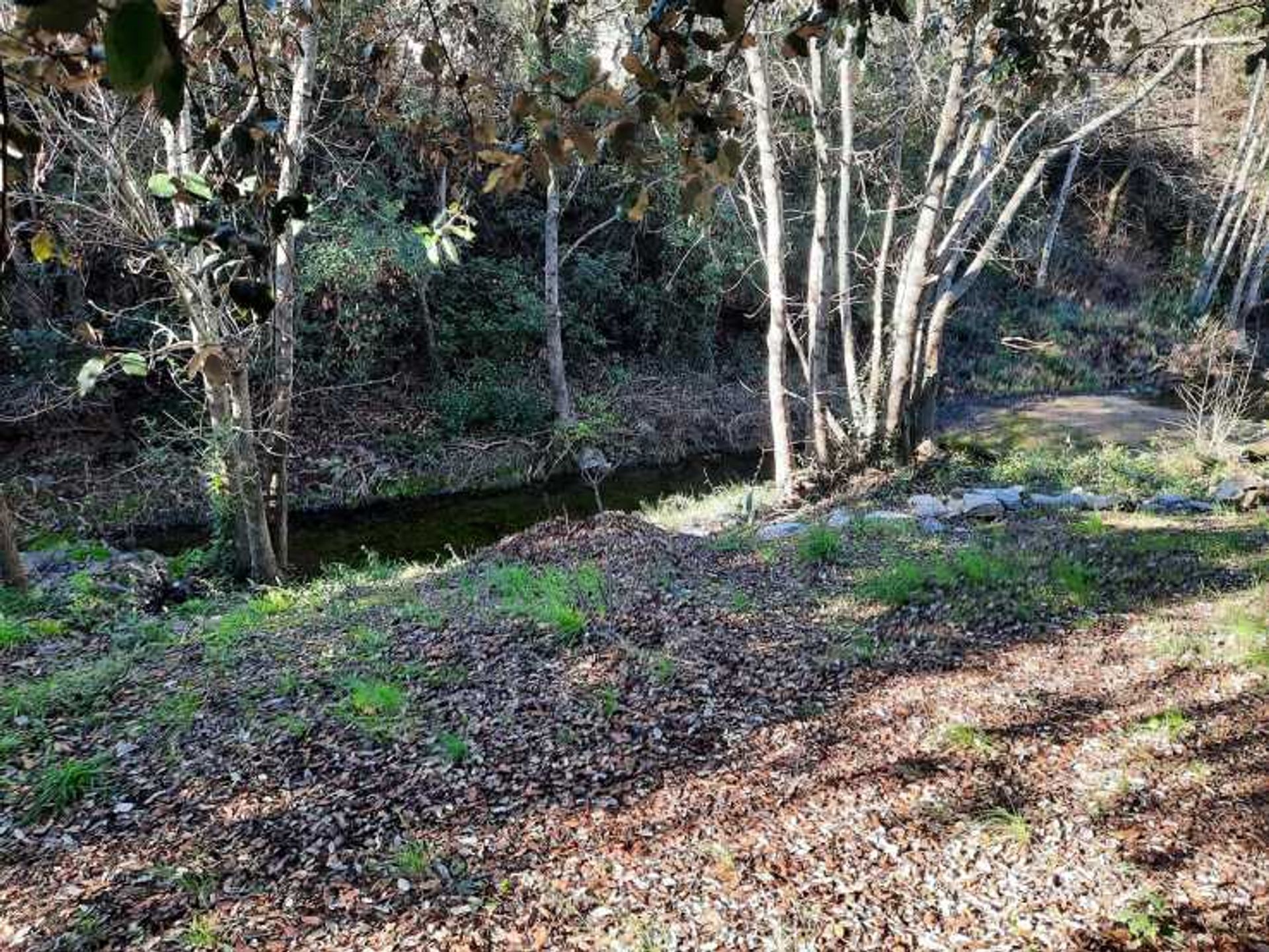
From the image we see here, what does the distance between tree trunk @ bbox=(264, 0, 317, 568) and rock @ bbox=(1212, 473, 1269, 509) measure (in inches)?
325

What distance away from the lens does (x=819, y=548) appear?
5.79 metres

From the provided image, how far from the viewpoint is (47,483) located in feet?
36.8

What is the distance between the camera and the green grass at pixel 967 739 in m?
3.14

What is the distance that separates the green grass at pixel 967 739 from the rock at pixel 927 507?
4.08m

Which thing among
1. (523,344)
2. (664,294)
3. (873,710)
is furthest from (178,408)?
(873,710)

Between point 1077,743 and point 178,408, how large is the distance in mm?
13164

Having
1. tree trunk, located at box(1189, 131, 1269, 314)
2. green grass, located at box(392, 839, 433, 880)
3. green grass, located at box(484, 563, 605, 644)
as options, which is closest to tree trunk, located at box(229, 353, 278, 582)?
green grass, located at box(484, 563, 605, 644)

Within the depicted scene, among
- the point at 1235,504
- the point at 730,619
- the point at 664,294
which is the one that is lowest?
the point at 1235,504

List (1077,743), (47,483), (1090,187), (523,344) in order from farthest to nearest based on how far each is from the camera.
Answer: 1. (1090,187)
2. (523,344)
3. (47,483)
4. (1077,743)

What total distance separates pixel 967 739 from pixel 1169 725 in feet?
2.64

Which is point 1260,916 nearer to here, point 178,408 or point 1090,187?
point 178,408

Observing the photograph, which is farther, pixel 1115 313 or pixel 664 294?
pixel 1115 313

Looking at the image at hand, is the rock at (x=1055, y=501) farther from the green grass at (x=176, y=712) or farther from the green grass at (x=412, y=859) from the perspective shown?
the green grass at (x=176, y=712)

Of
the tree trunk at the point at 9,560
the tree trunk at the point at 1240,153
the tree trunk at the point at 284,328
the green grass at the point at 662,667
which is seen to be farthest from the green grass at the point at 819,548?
the tree trunk at the point at 1240,153
